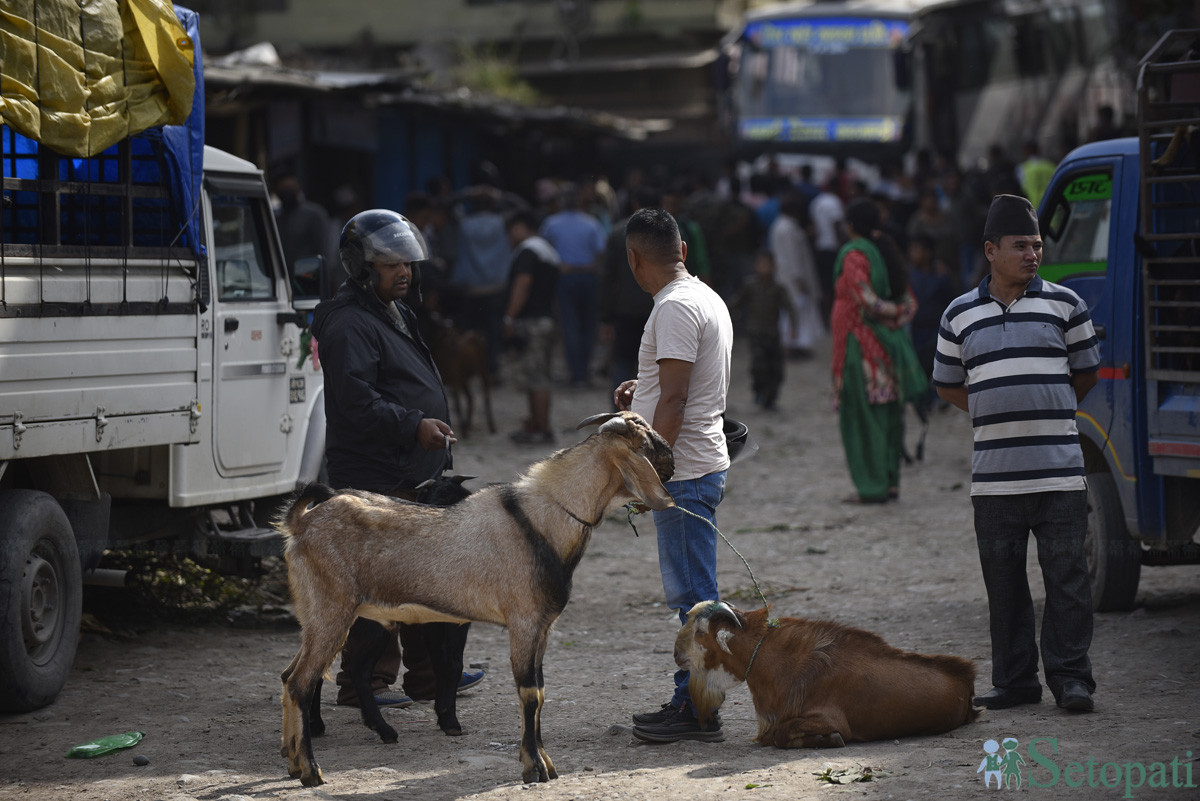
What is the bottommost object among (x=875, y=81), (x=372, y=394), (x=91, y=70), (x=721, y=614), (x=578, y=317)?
(x=721, y=614)

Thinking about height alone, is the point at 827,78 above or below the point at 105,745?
above

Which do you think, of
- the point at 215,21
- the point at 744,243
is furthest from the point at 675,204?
the point at 215,21

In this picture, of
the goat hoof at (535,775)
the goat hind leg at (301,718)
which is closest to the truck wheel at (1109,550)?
the goat hoof at (535,775)

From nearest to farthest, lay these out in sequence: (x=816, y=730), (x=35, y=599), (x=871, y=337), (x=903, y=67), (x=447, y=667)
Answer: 1. (x=816, y=730)
2. (x=447, y=667)
3. (x=35, y=599)
4. (x=871, y=337)
5. (x=903, y=67)

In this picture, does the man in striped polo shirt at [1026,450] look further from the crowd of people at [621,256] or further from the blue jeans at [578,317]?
the blue jeans at [578,317]

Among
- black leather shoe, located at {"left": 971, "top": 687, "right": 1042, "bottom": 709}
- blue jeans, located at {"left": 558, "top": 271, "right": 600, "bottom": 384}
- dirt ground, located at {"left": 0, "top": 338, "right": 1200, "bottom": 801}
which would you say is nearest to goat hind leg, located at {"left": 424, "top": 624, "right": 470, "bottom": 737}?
dirt ground, located at {"left": 0, "top": 338, "right": 1200, "bottom": 801}

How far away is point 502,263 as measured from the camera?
1603cm

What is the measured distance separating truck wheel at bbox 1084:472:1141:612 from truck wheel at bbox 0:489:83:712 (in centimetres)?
486

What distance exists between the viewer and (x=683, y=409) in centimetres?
519

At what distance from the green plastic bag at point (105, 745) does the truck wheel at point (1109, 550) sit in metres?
4.51

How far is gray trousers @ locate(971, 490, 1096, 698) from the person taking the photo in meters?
5.43

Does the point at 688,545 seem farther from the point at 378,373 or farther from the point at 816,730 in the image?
the point at 378,373

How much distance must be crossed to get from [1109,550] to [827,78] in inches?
794

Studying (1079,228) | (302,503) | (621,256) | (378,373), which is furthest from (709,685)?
(621,256)
